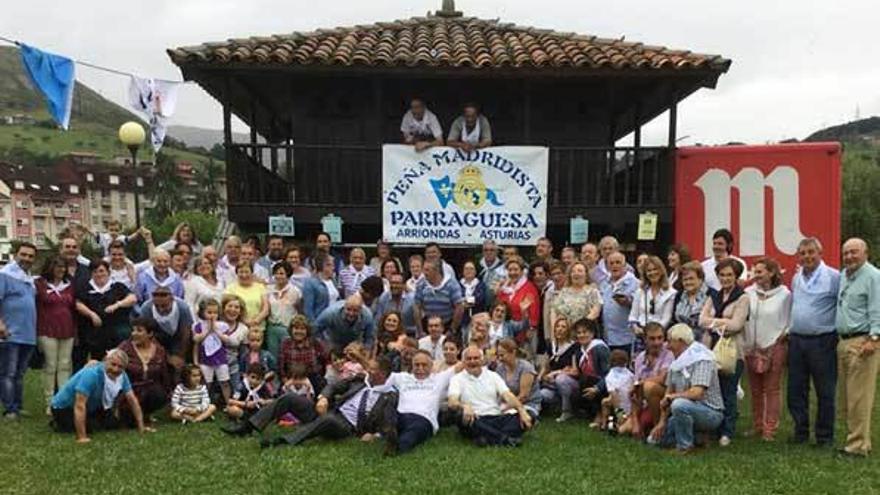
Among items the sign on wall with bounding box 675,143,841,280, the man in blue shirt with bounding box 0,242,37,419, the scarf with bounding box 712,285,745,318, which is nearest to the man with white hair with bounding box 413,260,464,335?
the scarf with bounding box 712,285,745,318

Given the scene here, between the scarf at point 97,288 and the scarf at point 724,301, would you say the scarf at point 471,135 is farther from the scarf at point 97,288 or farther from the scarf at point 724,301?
the scarf at point 97,288

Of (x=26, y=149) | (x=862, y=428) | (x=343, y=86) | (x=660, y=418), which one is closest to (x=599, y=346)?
(x=660, y=418)

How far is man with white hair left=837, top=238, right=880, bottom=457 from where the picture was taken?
6.30m

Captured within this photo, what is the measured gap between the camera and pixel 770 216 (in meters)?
11.1

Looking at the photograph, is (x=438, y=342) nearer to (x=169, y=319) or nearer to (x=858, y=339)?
(x=169, y=319)

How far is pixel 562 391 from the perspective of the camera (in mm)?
7766

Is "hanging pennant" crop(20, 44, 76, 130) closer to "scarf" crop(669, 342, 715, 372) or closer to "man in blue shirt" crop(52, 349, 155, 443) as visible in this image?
"man in blue shirt" crop(52, 349, 155, 443)

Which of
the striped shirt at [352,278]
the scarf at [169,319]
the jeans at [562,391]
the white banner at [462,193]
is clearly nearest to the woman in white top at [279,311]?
the striped shirt at [352,278]

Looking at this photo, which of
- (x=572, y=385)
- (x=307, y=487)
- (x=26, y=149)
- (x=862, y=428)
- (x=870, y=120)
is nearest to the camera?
(x=307, y=487)

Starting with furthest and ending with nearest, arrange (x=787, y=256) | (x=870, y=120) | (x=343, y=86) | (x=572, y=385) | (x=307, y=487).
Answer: (x=870, y=120) → (x=343, y=86) → (x=787, y=256) → (x=572, y=385) → (x=307, y=487)

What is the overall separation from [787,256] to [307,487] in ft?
26.9

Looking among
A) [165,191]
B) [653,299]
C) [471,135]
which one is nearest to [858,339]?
[653,299]

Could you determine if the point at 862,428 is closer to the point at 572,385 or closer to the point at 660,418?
the point at 660,418

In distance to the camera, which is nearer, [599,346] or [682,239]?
[599,346]
